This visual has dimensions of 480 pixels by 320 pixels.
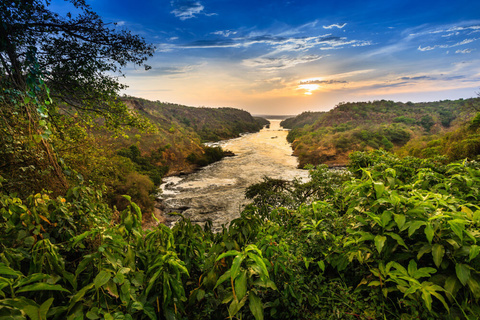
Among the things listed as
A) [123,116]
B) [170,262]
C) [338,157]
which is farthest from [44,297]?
[338,157]

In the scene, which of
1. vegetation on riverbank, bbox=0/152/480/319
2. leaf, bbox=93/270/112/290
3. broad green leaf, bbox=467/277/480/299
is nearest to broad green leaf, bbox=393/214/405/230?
vegetation on riverbank, bbox=0/152/480/319

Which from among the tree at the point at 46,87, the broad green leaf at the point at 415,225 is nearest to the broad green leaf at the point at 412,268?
the broad green leaf at the point at 415,225

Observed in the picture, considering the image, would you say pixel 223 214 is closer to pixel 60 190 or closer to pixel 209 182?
pixel 209 182

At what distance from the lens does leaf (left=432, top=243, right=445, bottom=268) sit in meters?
1.43

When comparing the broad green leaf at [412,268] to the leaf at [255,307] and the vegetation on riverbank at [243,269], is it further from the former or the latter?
the leaf at [255,307]

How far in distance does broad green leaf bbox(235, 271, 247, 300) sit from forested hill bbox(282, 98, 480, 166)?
1615 cm

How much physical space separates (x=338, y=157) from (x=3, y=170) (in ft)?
94.0

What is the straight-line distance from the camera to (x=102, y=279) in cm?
121

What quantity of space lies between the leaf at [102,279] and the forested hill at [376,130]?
16.8m

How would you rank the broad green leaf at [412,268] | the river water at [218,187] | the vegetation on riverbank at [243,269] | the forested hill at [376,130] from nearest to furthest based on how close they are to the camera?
the vegetation on riverbank at [243,269]
the broad green leaf at [412,268]
the river water at [218,187]
the forested hill at [376,130]

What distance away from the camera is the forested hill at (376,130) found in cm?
2612

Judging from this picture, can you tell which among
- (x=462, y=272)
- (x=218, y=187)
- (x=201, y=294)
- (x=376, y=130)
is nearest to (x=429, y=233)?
(x=462, y=272)

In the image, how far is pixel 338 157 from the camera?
1050 inches

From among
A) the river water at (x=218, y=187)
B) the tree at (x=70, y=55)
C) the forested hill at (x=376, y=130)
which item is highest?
the tree at (x=70, y=55)
